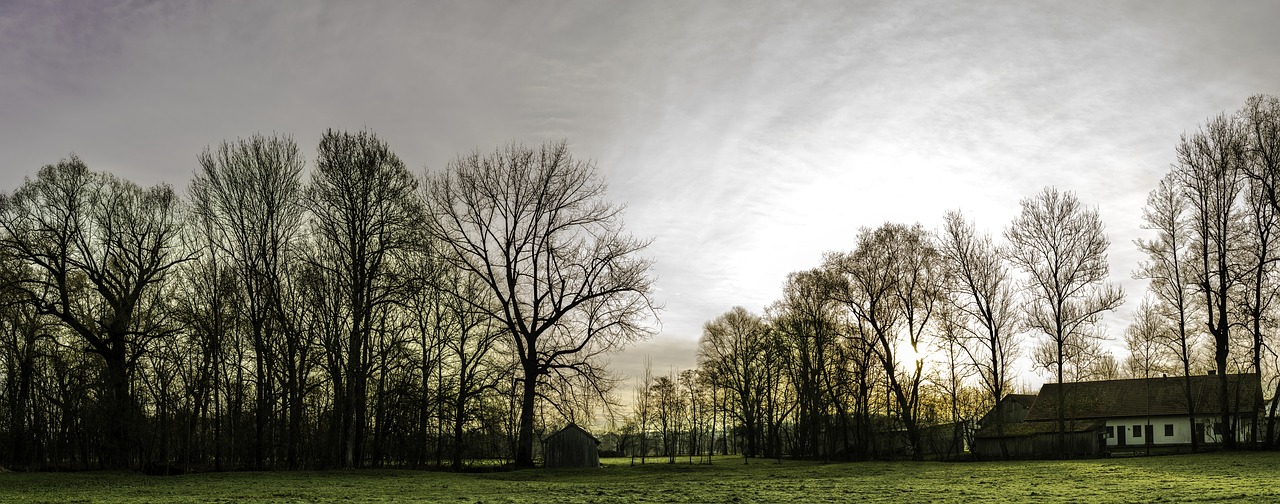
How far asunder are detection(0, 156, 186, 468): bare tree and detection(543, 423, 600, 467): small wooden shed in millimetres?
19293

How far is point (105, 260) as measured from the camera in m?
33.6

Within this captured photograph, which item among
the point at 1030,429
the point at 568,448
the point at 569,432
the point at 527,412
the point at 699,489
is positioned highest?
the point at 527,412

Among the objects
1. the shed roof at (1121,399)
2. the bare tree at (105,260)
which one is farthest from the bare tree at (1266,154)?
the bare tree at (105,260)

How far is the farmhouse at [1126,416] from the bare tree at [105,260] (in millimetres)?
47676

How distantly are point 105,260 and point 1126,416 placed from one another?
223ft

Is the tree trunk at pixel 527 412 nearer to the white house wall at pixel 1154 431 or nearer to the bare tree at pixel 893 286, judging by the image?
the bare tree at pixel 893 286

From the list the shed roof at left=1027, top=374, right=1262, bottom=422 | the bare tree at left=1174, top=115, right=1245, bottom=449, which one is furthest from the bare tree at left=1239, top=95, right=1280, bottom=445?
the shed roof at left=1027, top=374, right=1262, bottom=422

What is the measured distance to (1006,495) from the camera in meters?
19.1

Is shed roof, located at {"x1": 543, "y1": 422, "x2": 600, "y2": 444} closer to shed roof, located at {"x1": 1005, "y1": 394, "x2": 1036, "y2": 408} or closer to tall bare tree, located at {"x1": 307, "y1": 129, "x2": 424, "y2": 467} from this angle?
tall bare tree, located at {"x1": 307, "y1": 129, "x2": 424, "y2": 467}

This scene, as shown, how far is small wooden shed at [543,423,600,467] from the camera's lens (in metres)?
44.5

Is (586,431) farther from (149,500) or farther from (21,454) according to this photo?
(149,500)

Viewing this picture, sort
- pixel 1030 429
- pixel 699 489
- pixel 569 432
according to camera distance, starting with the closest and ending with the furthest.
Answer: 1. pixel 699 489
2. pixel 569 432
3. pixel 1030 429

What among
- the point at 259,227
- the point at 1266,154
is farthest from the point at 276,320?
the point at 1266,154

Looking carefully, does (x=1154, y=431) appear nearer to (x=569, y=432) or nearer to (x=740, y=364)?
(x=740, y=364)
